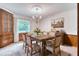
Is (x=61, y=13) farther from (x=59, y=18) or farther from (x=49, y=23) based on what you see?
(x=49, y=23)

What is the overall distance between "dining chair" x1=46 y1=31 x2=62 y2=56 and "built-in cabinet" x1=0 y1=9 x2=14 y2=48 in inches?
26.2

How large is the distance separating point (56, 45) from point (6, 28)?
Answer: 0.90 meters

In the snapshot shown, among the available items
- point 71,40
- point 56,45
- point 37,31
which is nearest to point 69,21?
point 71,40

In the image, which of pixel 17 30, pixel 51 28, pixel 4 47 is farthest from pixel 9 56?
pixel 51 28

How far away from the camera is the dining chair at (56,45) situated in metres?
→ 1.62

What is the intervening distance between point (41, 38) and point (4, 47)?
0.63 metres

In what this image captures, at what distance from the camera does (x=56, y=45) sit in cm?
163

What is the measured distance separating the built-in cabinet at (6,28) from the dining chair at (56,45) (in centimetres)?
66

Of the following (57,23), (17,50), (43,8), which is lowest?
(17,50)

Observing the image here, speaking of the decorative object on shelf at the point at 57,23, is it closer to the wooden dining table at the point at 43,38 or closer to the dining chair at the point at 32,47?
the wooden dining table at the point at 43,38

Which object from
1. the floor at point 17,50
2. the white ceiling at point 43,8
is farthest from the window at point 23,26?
the floor at point 17,50

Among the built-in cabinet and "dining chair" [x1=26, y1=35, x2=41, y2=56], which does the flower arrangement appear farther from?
the built-in cabinet

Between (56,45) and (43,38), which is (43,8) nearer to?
(43,38)

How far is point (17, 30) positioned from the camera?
1.65m
